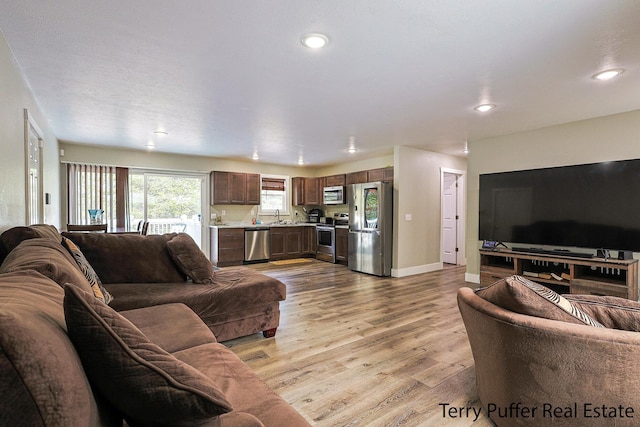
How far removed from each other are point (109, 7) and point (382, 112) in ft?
8.97

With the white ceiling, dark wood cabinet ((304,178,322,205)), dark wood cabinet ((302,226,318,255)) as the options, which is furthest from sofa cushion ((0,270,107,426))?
dark wood cabinet ((304,178,322,205))

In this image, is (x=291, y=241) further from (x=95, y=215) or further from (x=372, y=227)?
(x=95, y=215)

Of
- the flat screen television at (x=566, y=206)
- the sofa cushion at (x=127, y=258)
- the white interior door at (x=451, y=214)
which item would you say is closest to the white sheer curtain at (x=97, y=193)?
the sofa cushion at (x=127, y=258)

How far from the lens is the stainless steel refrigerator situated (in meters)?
5.77

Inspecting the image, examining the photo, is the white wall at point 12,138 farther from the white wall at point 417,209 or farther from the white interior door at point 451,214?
the white interior door at point 451,214

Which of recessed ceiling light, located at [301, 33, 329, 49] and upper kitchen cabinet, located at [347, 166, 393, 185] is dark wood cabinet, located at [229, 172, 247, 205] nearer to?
upper kitchen cabinet, located at [347, 166, 393, 185]

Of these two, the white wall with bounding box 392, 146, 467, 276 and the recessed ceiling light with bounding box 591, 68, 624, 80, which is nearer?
the recessed ceiling light with bounding box 591, 68, 624, 80

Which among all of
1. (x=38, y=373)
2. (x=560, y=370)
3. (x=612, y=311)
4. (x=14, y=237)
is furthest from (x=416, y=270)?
(x=38, y=373)

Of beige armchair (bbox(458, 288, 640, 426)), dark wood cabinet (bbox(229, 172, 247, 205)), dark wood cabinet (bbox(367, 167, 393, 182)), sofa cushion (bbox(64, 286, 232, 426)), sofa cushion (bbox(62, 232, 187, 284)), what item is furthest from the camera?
dark wood cabinet (bbox(229, 172, 247, 205))

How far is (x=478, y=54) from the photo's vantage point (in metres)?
2.41

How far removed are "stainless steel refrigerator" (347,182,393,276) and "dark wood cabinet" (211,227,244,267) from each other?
253 centimetres

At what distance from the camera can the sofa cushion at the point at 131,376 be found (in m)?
0.78

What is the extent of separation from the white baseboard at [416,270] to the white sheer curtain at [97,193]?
5098mm

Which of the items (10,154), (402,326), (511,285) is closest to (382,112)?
(402,326)
